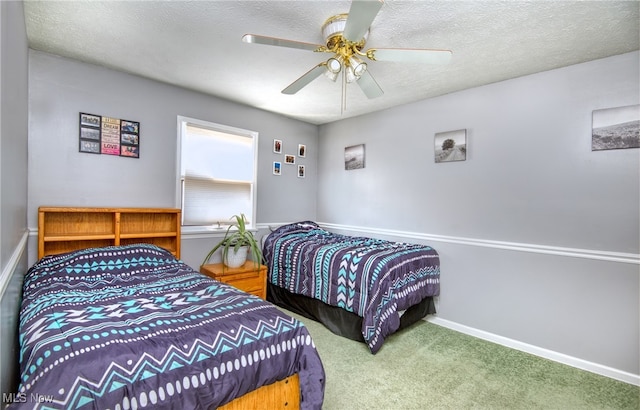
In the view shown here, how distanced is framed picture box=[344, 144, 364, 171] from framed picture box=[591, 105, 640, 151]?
2.35 m

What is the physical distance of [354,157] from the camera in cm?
419

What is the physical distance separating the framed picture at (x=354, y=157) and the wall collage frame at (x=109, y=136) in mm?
2557

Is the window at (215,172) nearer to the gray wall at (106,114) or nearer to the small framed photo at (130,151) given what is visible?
the gray wall at (106,114)

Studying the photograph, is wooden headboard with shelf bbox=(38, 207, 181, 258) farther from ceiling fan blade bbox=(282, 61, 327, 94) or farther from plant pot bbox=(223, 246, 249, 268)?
ceiling fan blade bbox=(282, 61, 327, 94)

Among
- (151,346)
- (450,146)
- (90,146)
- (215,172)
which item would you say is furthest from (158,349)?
(450,146)

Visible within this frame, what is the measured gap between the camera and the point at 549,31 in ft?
6.70

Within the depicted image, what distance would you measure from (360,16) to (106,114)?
2540 mm

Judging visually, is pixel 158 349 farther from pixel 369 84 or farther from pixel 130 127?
pixel 130 127

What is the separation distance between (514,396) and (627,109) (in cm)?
226

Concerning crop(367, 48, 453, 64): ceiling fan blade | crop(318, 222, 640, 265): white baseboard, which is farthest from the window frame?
crop(367, 48, 453, 64): ceiling fan blade

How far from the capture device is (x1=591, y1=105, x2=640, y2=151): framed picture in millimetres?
2240

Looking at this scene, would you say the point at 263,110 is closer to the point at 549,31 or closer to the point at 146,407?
the point at 549,31

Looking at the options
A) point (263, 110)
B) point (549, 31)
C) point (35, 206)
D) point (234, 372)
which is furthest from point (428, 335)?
point (35, 206)

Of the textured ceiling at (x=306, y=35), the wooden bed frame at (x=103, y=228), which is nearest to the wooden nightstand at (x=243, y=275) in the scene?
the wooden bed frame at (x=103, y=228)
